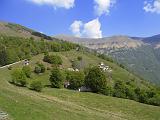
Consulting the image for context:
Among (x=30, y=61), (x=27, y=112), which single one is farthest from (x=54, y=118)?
(x=30, y=61)

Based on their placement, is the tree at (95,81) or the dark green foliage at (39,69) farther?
the dark green foliage at (39,69)

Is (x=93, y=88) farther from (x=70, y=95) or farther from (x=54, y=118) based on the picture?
(x=54, y=118)

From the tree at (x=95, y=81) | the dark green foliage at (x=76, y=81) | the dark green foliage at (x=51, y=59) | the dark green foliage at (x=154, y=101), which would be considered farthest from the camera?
the dark green foliage at (x=51, y=59)

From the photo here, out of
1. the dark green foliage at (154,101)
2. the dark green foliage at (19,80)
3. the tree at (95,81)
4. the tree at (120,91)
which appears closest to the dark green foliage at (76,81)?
the tree at (95,81)

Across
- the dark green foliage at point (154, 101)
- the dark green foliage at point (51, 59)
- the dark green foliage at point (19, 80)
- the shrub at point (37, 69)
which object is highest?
the dark green foliage at point (51, 59)

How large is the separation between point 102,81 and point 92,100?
24378 mm

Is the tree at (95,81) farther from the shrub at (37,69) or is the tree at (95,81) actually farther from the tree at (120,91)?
the shrub at (37,69)

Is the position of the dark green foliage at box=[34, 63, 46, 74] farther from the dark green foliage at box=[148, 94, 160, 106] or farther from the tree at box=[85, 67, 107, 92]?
the dark green foliage at box=[148, 94, 160, 106]

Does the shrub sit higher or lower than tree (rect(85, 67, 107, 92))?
higher

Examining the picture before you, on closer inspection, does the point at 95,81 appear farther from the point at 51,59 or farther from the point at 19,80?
the point at 51,59

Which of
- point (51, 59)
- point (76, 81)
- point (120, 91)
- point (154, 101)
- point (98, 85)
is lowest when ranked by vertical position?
point (154, 101)

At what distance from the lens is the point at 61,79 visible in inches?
4026

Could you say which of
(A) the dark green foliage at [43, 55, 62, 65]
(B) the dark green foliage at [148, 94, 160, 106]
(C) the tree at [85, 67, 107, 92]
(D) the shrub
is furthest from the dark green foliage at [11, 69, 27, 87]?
(A) the dark green foliage at [43, 55, 62, 65]

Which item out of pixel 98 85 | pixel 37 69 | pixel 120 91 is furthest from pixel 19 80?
pixel 37 69
